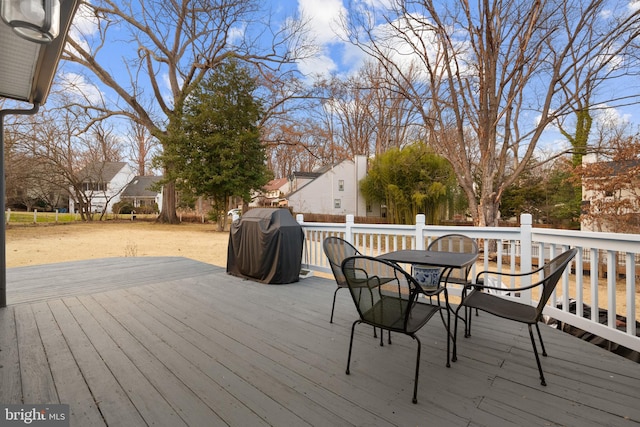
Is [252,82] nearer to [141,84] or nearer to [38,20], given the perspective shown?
[141,84]

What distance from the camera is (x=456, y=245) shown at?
323 centimetres

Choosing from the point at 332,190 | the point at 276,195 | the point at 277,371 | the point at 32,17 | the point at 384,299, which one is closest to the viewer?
the point at 32,17

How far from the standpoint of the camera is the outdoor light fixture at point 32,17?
1.16 m

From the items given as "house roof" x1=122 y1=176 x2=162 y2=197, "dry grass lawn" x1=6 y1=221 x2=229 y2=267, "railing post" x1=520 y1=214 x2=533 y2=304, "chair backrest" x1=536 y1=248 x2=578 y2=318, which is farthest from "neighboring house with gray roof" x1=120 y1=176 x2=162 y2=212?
"chair backrest" x1=536 y1=248 x2=578 y2=318

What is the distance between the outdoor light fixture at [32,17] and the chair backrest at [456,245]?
10.2 ft

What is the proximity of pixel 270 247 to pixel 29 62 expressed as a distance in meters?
2.86

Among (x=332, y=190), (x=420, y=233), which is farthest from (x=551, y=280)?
(x=332, y=190)

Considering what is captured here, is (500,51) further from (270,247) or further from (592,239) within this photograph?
(270,247)

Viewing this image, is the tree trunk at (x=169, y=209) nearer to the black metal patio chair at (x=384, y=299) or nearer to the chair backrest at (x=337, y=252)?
the chair backrest at (x=337, y=252)

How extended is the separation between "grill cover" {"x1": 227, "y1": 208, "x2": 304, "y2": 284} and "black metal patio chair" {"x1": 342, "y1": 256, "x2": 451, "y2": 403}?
227 cm

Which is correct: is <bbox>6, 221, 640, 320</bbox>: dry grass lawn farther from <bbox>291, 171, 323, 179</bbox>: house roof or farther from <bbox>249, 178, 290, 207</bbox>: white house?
<bbox>249, 178, 290, 207</bbox>: white house

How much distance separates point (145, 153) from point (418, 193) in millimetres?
21644

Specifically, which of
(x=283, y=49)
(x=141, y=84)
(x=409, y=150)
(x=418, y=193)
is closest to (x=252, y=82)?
(x=283, y=49)

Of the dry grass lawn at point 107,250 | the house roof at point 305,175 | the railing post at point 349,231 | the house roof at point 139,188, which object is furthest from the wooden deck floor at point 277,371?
the house roof at point 139,188
